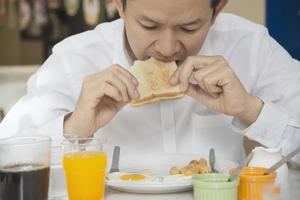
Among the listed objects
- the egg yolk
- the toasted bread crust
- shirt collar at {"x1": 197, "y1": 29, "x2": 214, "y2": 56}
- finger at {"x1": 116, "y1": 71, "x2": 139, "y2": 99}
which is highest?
shirt collar at {"x1": 197, "y1": 29, "x2": 214, "y2": 56}

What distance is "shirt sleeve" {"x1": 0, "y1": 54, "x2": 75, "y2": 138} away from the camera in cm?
162

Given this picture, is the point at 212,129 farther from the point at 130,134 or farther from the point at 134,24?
the point at 134,24

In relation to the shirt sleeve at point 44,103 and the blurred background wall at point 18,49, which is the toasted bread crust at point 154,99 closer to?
the shirt sleeve at point 44,103

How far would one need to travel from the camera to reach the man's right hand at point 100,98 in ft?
4.57

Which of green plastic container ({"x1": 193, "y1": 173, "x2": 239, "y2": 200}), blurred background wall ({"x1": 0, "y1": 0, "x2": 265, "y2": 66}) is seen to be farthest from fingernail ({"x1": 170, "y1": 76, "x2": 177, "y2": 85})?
blurred background wall ({"x1": 0, "y1": 0, "x2": 265, "y2": 66})

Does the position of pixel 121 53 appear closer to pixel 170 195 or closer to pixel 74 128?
pixel 74 128

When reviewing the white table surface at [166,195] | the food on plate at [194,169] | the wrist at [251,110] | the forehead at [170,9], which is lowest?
the white table surface at [166,195]

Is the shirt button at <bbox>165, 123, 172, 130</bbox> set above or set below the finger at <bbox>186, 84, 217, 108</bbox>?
below

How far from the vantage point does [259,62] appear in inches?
72.4

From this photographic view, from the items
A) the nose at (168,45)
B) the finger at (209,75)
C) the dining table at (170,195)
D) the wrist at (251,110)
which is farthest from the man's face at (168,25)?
the dining table at (170,195)

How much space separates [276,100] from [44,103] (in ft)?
2.46

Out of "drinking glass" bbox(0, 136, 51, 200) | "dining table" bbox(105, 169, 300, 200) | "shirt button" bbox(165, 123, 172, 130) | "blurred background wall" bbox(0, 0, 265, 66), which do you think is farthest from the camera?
"blurred background wall" bbox(0, 0, 265, 66)

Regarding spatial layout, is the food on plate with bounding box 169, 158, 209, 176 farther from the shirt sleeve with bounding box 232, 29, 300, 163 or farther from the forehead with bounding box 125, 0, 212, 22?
the forehead with bounding box 125, 0, 212, 22

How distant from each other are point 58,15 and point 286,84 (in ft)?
11.7
